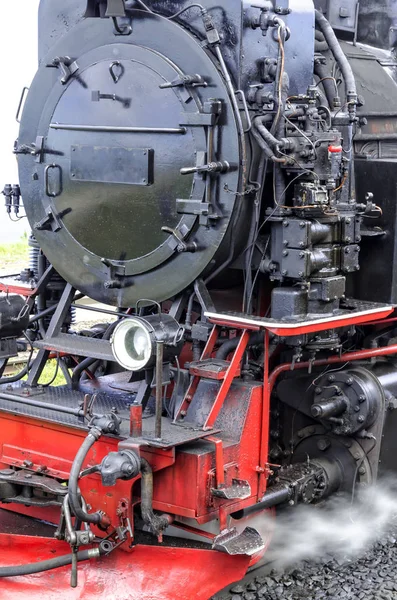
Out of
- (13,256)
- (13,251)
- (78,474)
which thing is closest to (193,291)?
(78,474)

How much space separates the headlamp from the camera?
169 inches

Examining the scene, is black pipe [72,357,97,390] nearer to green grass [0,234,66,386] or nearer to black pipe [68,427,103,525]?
black pipe [68,427,103,525]

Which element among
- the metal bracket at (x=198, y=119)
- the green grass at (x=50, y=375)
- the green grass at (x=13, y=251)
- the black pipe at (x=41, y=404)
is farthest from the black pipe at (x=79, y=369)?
the green grass at (x=13, y=251)

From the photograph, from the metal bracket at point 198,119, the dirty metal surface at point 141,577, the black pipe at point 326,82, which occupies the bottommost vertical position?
the dirty metal surface at point 141,577

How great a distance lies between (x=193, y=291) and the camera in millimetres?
4734

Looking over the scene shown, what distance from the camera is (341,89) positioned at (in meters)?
5.32

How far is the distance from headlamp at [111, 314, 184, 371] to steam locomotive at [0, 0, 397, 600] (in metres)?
0.01

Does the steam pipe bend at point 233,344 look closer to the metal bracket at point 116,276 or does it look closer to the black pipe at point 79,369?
the metal bracket at point 116,276

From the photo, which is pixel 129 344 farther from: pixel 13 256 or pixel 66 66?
pixel 13 256

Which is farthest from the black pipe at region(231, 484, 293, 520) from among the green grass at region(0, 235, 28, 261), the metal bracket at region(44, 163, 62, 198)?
the green grass at region(0, 235, 28, 261)

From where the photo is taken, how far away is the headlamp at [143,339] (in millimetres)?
4289

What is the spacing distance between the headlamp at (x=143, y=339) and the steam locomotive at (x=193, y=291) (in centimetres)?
1

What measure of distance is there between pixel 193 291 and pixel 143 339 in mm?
460

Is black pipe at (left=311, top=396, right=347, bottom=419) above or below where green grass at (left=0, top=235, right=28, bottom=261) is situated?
below
